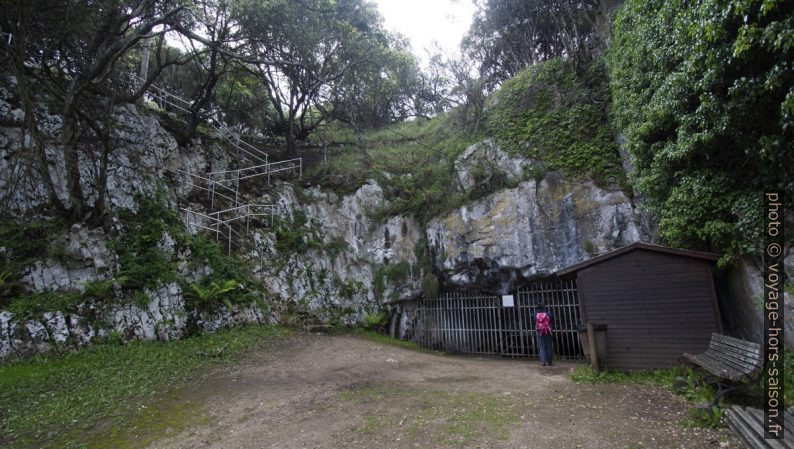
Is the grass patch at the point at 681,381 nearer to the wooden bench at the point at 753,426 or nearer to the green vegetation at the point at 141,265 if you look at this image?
the wooden bench at the point at 753,426

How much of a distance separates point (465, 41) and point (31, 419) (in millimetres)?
20126

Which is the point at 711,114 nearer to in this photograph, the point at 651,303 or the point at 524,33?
the point at 651,303

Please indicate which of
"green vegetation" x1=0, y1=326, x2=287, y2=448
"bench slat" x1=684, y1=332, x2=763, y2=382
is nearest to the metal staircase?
"green vegetation" x1=0, y1=326, x2=287, y2=448

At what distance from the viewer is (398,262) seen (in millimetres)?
14516

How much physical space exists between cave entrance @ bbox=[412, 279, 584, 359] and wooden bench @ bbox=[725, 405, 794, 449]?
20.8 ft

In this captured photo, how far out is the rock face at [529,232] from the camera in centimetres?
1094

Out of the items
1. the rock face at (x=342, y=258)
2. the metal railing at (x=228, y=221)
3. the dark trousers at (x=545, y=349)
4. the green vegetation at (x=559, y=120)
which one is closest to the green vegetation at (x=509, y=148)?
the green vegetation at (x=559, y=120)

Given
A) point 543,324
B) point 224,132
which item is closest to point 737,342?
point 543,324

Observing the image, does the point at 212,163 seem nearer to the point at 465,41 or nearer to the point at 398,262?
the point at 398,262

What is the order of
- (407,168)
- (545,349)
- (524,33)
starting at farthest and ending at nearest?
(524,33) < (407,168) < (545,349)

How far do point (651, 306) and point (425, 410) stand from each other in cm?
490

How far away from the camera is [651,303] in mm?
7434

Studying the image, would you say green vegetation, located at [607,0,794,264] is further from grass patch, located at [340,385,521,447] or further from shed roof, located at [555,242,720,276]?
grass patch, located at [340,385,521,447]

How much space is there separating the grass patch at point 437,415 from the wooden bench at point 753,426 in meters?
2.33
